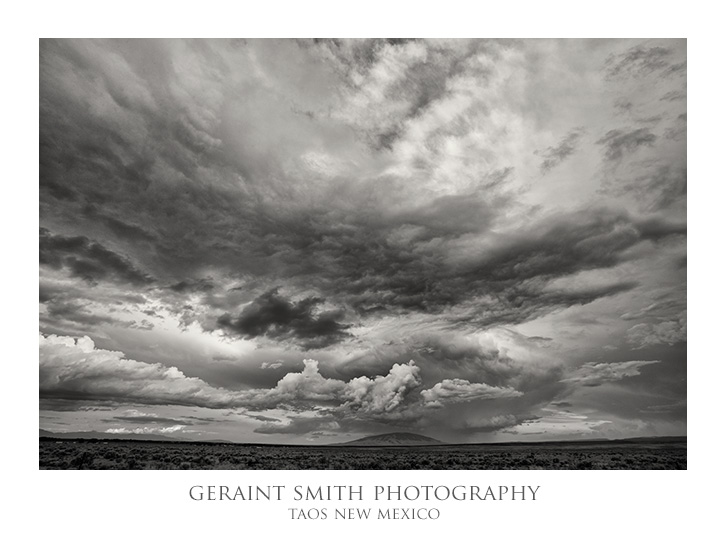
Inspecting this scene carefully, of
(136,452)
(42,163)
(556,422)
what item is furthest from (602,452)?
(42,163)

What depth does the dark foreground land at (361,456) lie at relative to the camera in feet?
61.4

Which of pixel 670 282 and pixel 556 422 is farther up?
pixel 670 282

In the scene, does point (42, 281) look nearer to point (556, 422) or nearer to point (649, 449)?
point (556, 422)

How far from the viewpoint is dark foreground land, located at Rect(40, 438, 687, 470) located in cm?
1872

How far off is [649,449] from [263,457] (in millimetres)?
14190

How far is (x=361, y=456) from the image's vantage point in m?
20.5
